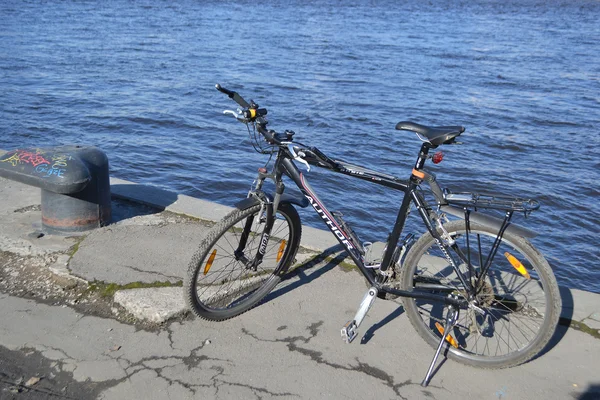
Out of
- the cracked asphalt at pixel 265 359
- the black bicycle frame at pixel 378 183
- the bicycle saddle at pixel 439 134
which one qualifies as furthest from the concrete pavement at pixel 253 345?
the bicycle saddle at pixel 439 134

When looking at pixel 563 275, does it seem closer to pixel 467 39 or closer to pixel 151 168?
pixel 151 168

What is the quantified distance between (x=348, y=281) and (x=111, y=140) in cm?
789

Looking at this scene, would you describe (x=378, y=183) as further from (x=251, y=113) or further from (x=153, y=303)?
(x=153, y=303)

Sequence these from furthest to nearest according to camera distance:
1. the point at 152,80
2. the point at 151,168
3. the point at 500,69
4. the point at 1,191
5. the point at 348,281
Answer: the point at 500,69, the point at 152,80, the point at 151,168, the point at 1,191, the point at 348,281

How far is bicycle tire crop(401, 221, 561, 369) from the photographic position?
424 cm

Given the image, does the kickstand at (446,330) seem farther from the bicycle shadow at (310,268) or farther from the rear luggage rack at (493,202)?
the bicycle shadow at (310,268)

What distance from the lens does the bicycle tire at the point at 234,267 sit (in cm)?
463

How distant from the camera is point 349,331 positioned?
459 cm

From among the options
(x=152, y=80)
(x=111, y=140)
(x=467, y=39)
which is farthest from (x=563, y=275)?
(x=467, y=39)

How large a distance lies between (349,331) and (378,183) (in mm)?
1015

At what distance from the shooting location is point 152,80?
16.5m

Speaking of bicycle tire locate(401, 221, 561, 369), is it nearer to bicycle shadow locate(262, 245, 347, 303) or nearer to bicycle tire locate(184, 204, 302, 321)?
bicycle shadow locate(262, 245, 347, 303)

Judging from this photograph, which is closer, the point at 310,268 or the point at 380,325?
the point at 380,325

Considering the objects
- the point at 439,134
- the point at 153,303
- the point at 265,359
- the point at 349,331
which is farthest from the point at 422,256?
the point at 153,303
